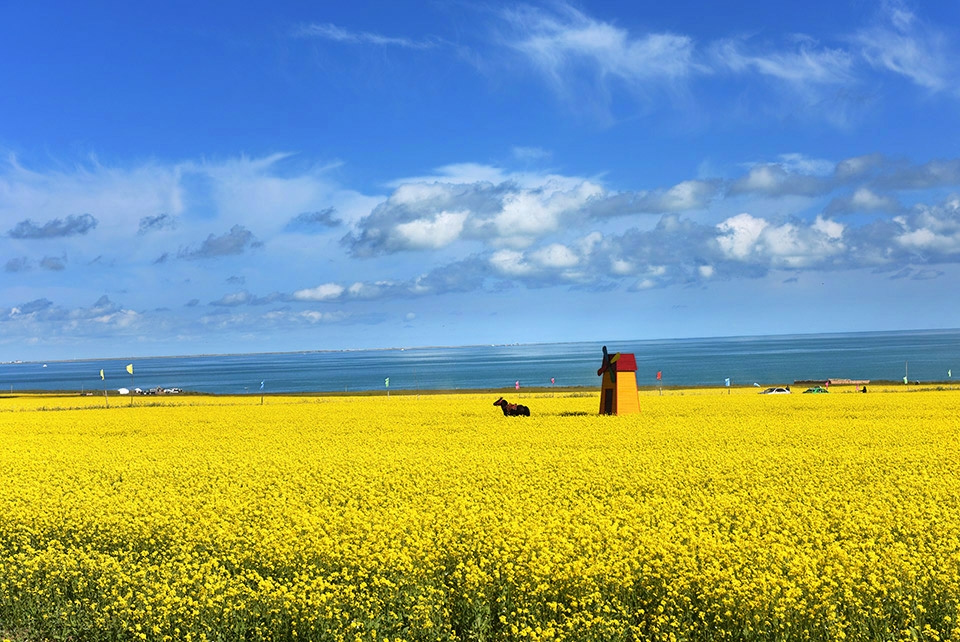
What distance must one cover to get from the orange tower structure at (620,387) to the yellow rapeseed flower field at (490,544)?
14.8 meters

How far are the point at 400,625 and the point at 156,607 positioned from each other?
3.45 meters

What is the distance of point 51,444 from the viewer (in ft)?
102

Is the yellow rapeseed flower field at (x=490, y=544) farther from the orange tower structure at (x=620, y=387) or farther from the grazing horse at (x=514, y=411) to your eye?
the grazing horse at (x=514, y=411)

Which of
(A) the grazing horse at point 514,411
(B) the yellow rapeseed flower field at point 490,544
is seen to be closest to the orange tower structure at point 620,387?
(A) the grazing horse at point 514,411

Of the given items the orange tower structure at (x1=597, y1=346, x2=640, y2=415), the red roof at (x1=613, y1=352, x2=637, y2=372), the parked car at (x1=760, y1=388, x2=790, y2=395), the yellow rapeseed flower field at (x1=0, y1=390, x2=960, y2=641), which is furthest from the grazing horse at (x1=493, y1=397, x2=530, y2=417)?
the parked car at (x1=760, y1=388, x2=790, y2=395)

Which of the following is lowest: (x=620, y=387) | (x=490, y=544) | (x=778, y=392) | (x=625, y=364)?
(x=778, y=392)

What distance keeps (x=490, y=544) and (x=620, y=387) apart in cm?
3022

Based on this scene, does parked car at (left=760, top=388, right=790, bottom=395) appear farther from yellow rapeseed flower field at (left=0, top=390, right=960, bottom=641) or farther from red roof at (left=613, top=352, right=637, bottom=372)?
yellow rapeseed flower field at (left=0, top=390, right=960, bottom=641)

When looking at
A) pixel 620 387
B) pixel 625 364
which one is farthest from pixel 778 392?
pixel 625 364

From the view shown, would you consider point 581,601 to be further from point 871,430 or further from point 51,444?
point 51,444

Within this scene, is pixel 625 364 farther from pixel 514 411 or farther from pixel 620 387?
pixel 514 411

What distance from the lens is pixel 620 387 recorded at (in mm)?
41000

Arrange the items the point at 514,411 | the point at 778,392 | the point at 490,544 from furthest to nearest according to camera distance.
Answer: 1. the point at 778,392
2. the point at 514,411
3. the point at 490,544

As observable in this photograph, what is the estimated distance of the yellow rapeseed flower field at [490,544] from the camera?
30.4 feet
